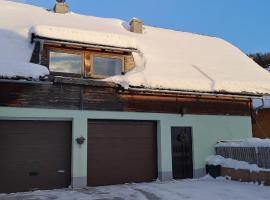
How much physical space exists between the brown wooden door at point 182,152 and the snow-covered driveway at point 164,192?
160cm

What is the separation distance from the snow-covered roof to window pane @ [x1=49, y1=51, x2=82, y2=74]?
704 millimetres

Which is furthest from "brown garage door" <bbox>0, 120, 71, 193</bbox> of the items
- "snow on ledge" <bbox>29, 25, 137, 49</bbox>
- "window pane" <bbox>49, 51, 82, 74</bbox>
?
"snow on ledge" <bbox>29, 25, 137, 49</bbox>

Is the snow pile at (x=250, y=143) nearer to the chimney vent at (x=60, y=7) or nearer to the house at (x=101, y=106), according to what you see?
the house at (x=101, y=106)

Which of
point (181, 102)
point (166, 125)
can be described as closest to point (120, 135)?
point (166, 125)

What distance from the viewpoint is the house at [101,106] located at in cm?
1189

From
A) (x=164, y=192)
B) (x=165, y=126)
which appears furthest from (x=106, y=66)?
(x=164, y=192)

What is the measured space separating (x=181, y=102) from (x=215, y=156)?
262 cm

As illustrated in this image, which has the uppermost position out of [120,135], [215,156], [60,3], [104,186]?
[60,3]

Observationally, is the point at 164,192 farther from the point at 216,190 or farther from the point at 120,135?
the point at 120,135

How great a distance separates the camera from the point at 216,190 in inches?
440

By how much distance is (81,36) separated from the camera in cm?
1323

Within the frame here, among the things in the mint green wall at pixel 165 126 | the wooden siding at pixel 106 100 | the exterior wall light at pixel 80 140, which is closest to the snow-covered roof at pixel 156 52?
the wooden siding at pixel 106 100

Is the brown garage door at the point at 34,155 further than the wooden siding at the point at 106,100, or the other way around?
the wooden siding at the point at 106,100

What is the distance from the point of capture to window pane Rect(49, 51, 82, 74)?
13016 mm
